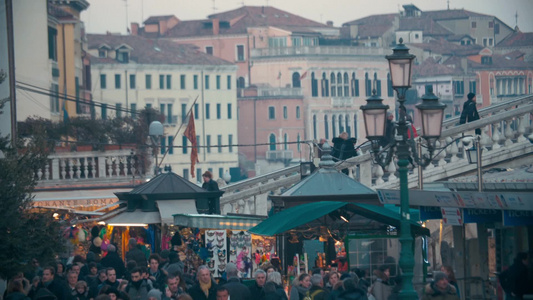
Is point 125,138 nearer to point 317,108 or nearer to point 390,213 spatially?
point 390,213

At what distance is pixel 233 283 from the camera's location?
47.1 feet

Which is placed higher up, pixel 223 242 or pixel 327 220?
pixel 327 220

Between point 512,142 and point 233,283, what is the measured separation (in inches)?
306

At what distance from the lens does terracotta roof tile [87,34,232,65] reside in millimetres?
96062

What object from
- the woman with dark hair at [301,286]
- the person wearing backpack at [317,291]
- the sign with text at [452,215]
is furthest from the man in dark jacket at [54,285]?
the sign with text at [452,215]

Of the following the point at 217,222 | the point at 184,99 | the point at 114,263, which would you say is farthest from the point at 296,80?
the point at 114,263

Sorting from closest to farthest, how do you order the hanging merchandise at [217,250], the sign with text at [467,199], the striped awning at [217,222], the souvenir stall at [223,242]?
1. the sign with text at [467,199]
2. the souvenir stall at [223,242]
3. the striped awning at [217,222]
4. the hanging merchandise at [217,250]

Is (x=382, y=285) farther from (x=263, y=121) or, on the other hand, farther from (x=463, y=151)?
(x=263, y=121)

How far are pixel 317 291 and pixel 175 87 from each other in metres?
83.4

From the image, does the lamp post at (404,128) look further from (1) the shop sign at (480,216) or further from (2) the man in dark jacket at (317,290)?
(1) the shop sign at (480,216)

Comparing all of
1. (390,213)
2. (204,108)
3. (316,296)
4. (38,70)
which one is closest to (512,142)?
(390,213)

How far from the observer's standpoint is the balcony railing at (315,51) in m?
106

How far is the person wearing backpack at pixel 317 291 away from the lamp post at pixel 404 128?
88cm

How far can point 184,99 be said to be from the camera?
3848 inches
